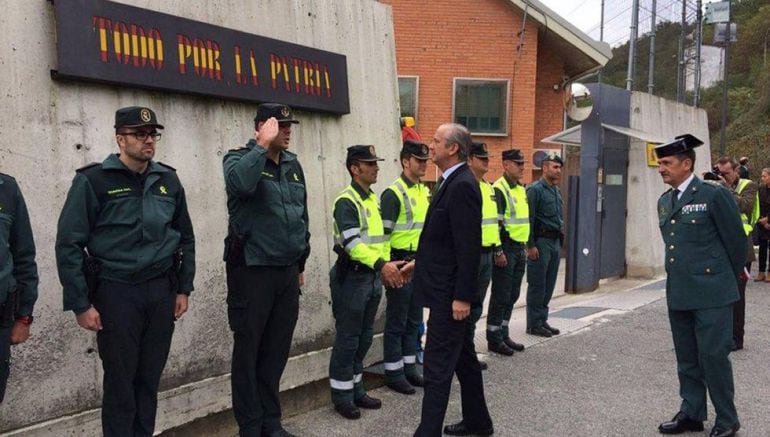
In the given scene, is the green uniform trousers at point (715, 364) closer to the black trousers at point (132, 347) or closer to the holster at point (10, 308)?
the black trousers at point (132, 347)

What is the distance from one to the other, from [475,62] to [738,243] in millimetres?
11859

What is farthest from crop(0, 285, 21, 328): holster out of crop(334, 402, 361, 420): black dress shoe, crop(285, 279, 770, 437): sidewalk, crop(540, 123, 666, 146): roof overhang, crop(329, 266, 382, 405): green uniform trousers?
crop(540, 123, 666, 146): roof overhang

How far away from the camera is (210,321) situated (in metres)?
4.49

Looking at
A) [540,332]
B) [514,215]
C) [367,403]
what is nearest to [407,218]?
[367,403]

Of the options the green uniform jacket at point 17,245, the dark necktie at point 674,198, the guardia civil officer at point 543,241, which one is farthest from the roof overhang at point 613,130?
the green uniform jacket at point 17,245

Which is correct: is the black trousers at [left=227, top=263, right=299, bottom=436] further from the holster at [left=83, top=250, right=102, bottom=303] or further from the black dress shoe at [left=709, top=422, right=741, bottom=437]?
the black dress shoe at [left=709, top=422, right=741, bottom=437]

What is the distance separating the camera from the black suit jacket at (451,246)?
4133 mm

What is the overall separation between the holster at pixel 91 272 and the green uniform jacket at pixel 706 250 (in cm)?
368

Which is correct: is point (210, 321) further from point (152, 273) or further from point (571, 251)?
point (571, 251)

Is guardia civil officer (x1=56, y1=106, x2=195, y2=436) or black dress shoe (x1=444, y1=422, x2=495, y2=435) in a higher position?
guardia civil officer (x1=56, y1=106, x2=195, y2=436)

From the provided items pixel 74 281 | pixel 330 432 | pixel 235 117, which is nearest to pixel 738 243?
pixel 330 432

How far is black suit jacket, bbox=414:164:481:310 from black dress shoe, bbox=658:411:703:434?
175 cm

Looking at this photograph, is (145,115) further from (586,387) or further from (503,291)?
(503,291)

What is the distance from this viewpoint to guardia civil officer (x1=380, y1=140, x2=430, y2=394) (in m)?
5.52
